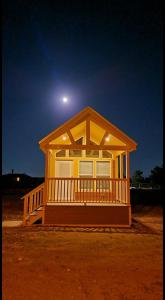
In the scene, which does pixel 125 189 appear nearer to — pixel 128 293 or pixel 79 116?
pixel 79 116

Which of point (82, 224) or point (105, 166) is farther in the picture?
point (105, 166)

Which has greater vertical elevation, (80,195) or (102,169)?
(102,169)

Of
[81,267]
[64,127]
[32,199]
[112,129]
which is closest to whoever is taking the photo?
[81,267]

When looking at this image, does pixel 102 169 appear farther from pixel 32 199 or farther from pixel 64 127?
pixel 32 199

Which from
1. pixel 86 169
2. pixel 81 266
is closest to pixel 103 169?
pixel 86 169

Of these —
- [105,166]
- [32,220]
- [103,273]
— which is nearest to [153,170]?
[105,166]

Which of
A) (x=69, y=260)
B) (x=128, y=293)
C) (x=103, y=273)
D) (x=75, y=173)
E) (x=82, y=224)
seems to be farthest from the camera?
(x=75, y=173)

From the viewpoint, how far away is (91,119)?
34.4 feet

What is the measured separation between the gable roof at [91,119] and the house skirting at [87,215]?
9.28 ft

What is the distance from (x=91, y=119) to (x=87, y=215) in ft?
14.1

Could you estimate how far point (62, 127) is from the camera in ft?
33.3

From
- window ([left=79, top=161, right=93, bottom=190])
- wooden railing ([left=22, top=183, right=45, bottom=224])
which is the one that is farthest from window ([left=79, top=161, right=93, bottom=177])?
wooden railing ([left=22, top=183, right=45, bottom=224])

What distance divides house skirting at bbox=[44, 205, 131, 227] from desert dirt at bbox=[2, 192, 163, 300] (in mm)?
→ 1550

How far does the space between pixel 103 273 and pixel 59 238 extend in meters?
3.34
